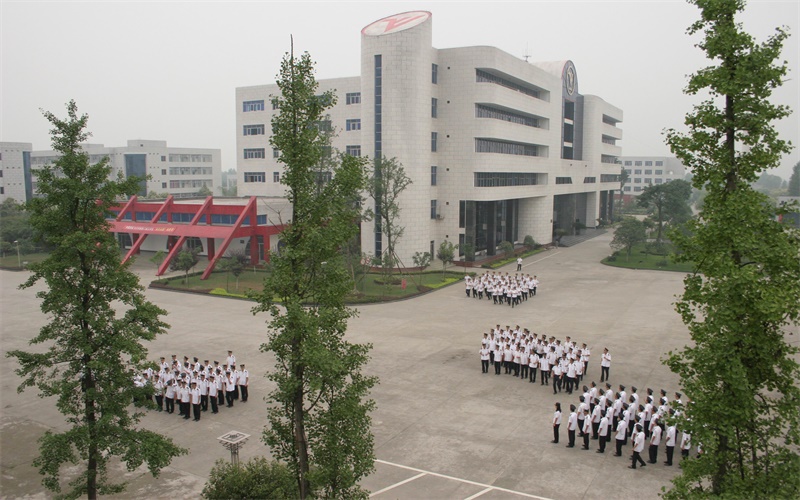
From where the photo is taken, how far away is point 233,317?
2480 cm

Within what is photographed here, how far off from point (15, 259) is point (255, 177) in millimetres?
18191

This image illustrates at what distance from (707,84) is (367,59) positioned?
3136cm

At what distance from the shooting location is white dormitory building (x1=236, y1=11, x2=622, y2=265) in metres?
36.1

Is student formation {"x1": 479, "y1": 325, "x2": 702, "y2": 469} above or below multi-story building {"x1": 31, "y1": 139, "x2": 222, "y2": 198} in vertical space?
below

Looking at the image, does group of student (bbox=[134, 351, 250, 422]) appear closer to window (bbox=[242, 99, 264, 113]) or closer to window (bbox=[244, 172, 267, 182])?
window (bbox=[244, 172, 267, 182])

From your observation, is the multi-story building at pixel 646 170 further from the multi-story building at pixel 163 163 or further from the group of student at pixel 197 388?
the group of student at pixel 197 388

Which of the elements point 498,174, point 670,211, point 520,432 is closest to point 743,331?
point 520,432

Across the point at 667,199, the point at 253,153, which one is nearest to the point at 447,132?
the point at 253,153

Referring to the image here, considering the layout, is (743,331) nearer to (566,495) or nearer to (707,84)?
(707,84)

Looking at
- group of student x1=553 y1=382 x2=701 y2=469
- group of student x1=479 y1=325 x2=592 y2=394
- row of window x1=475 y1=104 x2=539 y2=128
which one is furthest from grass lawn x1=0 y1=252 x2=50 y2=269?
group of student x1=553 y1=382 x2=701 y2=469

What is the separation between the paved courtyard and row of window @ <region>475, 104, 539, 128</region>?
49.4 feet

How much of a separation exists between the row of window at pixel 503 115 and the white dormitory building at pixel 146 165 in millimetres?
43326

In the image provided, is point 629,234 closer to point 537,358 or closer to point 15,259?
point 537,358

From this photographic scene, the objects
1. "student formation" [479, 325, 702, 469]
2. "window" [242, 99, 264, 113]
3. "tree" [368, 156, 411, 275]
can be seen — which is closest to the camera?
"student formation" [479, 325, 702, 469]
